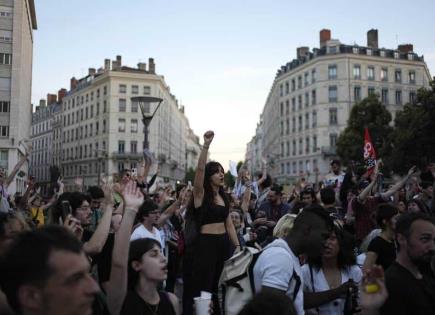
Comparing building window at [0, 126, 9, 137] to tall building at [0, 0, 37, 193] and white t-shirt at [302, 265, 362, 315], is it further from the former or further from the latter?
white t-shirt at [302, 265, 362, 315]

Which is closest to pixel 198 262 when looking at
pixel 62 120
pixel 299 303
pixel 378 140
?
pixel 299 303

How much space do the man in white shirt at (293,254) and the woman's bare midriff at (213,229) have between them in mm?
2251

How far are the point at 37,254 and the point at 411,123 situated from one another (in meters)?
35.0

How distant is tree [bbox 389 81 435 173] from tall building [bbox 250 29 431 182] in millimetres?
28441

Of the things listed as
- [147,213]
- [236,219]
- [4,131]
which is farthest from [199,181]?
[4,131]

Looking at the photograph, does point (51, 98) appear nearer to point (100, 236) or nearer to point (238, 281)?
point (100, 236)

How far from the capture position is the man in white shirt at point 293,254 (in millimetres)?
3119

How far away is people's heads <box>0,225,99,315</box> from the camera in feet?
6.43

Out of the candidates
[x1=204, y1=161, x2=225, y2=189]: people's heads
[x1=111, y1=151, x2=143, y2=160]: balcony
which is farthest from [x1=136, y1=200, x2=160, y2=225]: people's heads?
[x1=111, y1=151, x2=143, y2=160]: balcony

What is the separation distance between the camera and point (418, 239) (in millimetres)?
3312

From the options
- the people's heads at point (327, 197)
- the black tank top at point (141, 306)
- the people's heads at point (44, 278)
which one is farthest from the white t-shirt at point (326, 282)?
the people's heads at point (327, 197)

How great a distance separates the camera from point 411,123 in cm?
3334

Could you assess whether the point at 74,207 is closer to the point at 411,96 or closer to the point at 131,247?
the point at 131,247

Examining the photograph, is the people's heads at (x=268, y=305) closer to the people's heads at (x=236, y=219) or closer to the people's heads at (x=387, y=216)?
the people's heads at (x=387, y=216)
